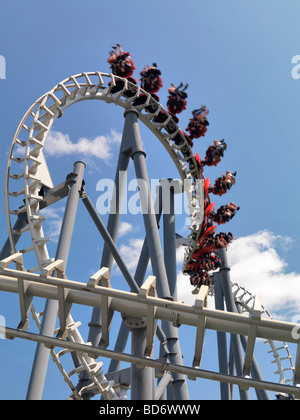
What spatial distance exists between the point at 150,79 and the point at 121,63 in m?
0.74

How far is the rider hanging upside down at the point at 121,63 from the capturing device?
952cm

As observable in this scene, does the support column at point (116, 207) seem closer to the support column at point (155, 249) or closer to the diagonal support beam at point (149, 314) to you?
the support column at point (155, 249)

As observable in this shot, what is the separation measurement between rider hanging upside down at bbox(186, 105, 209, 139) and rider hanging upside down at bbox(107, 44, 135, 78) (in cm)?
187

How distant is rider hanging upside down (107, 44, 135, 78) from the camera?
375 inches

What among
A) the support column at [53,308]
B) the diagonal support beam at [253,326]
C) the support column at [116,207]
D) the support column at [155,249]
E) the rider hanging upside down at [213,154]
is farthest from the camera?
the rider hanging upside down at [213,154]

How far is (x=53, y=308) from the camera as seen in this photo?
6031mm

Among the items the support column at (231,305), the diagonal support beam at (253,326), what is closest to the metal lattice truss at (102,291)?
the diagonal support beam at (253,326)

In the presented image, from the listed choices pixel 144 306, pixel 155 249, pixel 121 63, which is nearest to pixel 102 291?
pixel 144 306

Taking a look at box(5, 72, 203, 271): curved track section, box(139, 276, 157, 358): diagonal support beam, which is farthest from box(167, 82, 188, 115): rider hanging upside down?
box(139, 276, 157, 358): diagonal support beam

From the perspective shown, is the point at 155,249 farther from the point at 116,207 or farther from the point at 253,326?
the point at 253,326

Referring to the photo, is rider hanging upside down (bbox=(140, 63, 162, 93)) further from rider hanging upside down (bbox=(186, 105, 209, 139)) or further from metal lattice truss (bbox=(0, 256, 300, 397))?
metal lattice truss (bbox=(0, 256, 300, 397))

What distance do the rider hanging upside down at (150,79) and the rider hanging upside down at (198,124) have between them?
1211 millimetres

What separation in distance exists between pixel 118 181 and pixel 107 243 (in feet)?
4.79

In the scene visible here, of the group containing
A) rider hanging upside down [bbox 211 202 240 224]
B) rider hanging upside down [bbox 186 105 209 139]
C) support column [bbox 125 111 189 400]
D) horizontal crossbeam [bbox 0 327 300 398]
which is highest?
rider hanging upside down [bbox 186 105 209 139]
